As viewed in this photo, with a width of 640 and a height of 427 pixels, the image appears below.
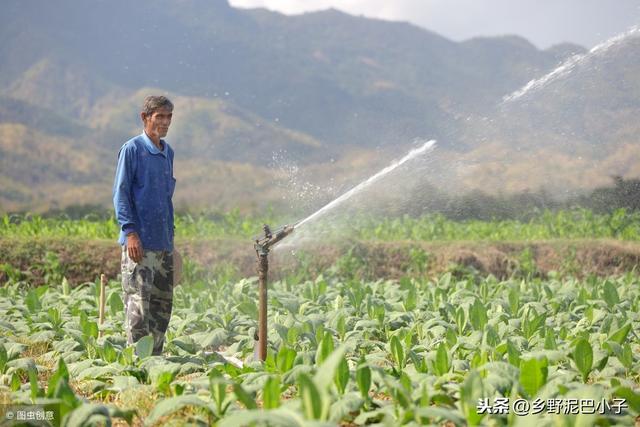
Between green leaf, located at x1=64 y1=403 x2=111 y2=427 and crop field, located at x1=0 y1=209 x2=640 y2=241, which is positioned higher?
crop field, located at x1=0 y1=209 x2=640 y2=241

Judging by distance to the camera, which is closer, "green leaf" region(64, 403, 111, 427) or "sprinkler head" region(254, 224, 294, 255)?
"green leaf" region(64, 403, 111, 427)

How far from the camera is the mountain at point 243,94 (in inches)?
1350

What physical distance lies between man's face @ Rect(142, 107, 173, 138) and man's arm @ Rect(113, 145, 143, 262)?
19 cm

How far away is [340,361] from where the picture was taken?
3.95 m

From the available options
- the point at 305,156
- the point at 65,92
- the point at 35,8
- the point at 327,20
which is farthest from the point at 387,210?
the point at 327,20

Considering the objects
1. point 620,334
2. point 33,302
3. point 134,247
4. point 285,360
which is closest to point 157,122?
point 134,247

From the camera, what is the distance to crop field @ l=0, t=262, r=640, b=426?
3598 mm

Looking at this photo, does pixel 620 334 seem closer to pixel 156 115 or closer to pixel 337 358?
pixel 337 358

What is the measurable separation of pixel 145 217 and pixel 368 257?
5628mm

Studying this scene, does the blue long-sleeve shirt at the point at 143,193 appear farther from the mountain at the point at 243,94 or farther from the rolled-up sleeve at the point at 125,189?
the mountain at the point at 243,94

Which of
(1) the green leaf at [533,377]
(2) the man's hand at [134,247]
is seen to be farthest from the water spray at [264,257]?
(1) the green leaf at [533,377]

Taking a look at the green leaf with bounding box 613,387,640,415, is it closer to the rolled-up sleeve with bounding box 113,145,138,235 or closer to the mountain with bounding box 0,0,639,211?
the rolled-up sleeve with bounding box 113,145,138,235

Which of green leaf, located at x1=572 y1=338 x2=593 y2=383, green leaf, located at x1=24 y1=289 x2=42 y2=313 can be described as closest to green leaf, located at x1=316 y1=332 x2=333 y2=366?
green leaf, located at x1=572 y1=338 x2=593 y2=383

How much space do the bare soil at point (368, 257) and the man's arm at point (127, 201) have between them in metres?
5.07
